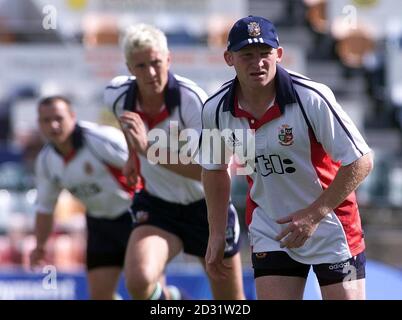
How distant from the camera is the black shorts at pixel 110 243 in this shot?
7.04 m

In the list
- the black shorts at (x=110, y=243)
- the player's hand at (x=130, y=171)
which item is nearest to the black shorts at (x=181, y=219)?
the player's hand at (x=130, y=171)

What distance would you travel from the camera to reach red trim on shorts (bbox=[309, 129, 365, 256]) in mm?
4781

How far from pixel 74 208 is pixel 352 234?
7.93m

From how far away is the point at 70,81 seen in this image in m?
13.5

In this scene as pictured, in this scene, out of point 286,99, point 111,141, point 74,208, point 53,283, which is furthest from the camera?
point 74,208

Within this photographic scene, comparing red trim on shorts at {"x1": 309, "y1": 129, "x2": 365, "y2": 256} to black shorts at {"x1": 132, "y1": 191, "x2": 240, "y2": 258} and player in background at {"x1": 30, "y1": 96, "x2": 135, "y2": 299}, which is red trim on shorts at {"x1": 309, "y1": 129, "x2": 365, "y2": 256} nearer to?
black shorts at {"x1": 132, "y1": 191, "x2": 240, "y2": 258}

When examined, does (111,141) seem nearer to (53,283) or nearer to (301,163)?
(301,163)

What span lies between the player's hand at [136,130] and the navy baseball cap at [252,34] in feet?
3.42

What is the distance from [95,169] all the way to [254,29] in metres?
2.63

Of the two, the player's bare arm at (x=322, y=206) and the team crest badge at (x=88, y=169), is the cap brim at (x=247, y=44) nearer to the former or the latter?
the player's bare arm at (x=322, y=206)

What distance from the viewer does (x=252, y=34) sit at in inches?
181

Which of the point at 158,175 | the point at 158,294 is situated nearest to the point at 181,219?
the point at 158,175
